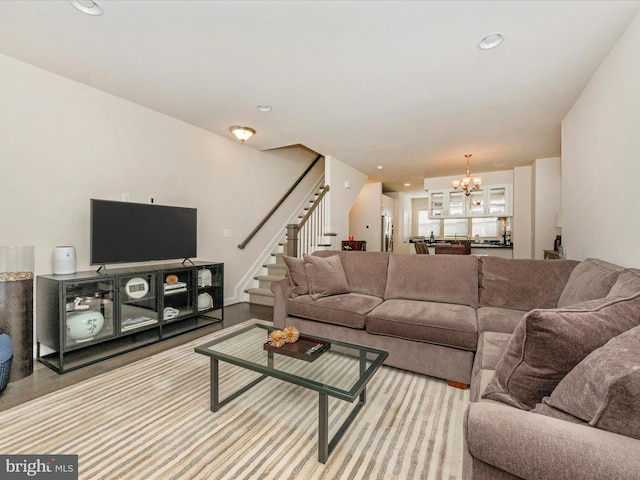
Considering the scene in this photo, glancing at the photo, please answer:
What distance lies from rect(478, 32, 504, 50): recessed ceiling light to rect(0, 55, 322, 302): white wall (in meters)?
3.40

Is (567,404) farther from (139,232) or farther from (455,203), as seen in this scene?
(455,203)

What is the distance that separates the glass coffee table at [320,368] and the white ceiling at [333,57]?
2.17 m

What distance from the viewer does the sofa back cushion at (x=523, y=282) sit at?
248 centimetres

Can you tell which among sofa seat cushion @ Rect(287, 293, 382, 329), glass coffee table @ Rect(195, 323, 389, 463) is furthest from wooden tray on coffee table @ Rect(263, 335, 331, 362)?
sofa seat cushion @ Rect(287, 293, 382, 329)

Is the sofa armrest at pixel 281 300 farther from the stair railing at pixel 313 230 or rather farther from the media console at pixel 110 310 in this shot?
the stair railing at pixel 313 230

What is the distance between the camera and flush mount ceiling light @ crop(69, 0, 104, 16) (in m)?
1.84

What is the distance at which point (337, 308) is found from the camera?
2701mm

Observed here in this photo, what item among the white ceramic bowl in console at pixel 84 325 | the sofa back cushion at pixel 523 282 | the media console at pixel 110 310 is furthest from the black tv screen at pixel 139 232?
the sofa back cushion at pixel 523 282

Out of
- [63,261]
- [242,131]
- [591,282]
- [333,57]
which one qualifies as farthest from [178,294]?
[591,282]

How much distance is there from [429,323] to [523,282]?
101cm

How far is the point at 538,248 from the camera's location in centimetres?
552

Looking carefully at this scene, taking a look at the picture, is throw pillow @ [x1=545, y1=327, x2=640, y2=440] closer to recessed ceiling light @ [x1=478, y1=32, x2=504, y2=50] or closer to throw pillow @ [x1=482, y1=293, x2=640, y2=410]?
throw pillow @ [x1=482, y1=293, x2=640, y2=410]

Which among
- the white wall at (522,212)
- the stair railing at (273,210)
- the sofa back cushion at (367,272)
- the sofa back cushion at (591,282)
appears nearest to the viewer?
the sofa back cushion at (591,282)

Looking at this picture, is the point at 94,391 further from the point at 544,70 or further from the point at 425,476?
the point at 544,70
